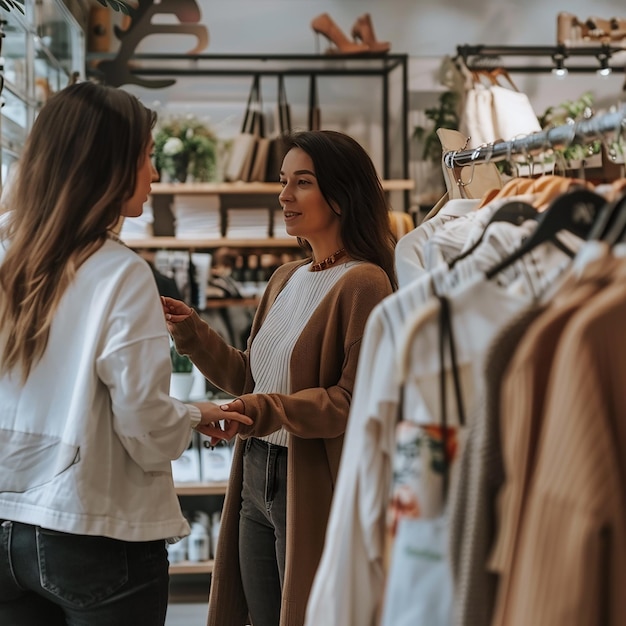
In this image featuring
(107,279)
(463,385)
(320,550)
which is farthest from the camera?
(320,550)

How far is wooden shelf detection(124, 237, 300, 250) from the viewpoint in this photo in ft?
13.6

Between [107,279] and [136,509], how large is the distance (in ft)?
1.17

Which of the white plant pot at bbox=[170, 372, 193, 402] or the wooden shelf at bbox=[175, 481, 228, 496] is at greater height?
the white plant pot at bbox=[170, 372, 193, 402]

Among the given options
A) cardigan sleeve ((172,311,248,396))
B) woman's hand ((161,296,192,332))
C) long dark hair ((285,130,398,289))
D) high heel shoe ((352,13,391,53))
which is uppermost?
high heel shoe ((352,13,391,53))

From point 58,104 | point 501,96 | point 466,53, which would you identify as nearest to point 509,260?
point 58,104

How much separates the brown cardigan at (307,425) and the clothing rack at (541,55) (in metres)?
2.88

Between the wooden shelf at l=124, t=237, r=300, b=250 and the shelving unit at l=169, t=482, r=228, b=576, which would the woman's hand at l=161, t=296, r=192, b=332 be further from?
the wooden shelf at l=124, t=237, r=300, b=250

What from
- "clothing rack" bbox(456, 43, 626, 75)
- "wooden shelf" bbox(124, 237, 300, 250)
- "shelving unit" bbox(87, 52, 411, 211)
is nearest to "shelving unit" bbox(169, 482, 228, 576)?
"wooden shelf" bbox(124, 237, 300, 250)

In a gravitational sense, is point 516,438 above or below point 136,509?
above

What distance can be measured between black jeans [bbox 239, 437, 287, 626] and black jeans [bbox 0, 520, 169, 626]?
48 cm

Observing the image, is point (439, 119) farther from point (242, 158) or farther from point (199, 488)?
point (199, 488)

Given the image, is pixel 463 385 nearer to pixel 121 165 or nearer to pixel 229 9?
pixel 121 165

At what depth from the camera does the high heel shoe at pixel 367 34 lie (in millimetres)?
4500

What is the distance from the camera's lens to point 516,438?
0.88 meters
